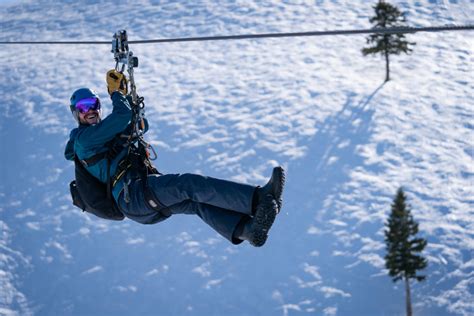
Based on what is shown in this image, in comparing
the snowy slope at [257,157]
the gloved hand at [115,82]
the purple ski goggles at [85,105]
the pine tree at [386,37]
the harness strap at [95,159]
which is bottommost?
the snowy slope at [257,157]

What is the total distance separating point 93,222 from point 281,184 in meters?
25.1

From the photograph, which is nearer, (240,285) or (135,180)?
(135,180)

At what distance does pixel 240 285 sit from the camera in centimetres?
2791

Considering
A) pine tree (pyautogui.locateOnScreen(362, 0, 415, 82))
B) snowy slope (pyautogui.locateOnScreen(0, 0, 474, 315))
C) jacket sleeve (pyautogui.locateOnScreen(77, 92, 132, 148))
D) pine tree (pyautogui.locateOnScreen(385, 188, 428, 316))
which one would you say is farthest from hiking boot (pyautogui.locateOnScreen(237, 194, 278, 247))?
pine tree (pyautogui.locateOnScreen(362, 0, 415, 82))

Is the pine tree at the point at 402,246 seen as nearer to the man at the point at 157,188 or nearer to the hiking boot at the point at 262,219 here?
the man at the point at 157,188

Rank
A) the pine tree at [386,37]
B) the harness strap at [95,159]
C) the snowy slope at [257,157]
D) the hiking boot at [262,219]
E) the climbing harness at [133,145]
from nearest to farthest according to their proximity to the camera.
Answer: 1. the hiking boot at [262,219]
2. the climbing harness at [133,145]
3. the harness strap at [95,159]
4. the snowy slope at [257,157]
5. the pine tree at [386,37]

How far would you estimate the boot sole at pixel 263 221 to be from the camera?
673 centimetres

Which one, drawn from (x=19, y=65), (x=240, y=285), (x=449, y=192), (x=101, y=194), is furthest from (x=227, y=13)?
(x=101, y=194)

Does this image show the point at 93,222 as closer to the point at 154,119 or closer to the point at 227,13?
the point at 154,119

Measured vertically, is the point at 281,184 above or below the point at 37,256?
above

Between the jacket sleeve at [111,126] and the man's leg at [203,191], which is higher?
the jacket sleeve at [111,126]

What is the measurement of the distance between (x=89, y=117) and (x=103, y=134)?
38 cm

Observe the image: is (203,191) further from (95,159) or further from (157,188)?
(95,159)

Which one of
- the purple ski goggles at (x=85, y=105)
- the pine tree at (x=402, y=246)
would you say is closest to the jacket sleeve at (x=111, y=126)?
the purple ski goggles at (x=85, y=105)
